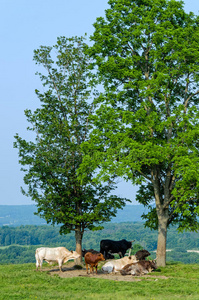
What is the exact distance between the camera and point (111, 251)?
31.1m

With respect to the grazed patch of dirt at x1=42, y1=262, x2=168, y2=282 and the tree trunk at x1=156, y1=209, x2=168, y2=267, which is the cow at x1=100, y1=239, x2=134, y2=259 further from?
the grazed patch of dirt at x1=42, y1=262, x2=168, y2=282

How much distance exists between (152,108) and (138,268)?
37.1ft

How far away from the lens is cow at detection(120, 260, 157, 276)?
25.4 metres

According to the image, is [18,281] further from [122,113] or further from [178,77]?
[178,77]

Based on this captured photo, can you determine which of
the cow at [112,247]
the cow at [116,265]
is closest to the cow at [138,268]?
the cow at [116,265]

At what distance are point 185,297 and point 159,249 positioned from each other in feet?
39.6

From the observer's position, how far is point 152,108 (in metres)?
31.6

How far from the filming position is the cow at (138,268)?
1000 inches

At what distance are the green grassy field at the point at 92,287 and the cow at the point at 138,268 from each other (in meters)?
0.63

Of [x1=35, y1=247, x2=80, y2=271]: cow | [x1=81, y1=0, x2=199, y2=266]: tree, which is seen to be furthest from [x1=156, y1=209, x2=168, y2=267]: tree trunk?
[x1=35, y1=247, x2=80, y2=271]: cow

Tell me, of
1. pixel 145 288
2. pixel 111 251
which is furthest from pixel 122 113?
pixel 145 288

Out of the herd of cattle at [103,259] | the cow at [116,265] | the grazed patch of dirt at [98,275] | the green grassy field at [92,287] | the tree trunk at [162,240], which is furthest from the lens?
the tree trunk at [162,240]

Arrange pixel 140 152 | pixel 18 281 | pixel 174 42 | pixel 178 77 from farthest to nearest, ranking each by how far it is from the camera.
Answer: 1. pixel 178 77
2. pixel 174 42
3. pixel 140 152
4. pixel 18 281

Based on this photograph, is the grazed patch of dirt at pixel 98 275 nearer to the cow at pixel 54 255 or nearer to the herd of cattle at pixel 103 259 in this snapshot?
the herd of cattle at pixel 103 259
